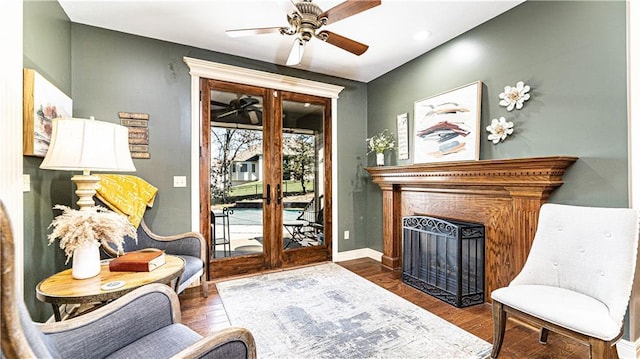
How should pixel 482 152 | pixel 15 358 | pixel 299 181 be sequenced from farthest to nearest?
pixel 299 181 < pixel 482 152 < pixel 15 358

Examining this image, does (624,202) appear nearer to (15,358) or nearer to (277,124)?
(15,358)

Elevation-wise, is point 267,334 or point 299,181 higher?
point 299,181

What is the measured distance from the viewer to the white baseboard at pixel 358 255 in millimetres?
4004

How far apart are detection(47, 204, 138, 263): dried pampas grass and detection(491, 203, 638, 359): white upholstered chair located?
2389 mm

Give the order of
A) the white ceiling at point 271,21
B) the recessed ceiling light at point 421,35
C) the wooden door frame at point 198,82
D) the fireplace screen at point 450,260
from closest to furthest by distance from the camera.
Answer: the white ceiling at point 271,21
the fireplace screen at point 450,260
the recessed ceiling light at point 421,35
the wooden door frame at point 198,82

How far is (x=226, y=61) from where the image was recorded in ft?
11.0

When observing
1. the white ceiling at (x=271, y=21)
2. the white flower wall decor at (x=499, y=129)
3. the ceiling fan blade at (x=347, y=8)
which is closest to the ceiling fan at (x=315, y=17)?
the ceiling fan blade at (x=347, y=8)

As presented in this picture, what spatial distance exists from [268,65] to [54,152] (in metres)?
2.52

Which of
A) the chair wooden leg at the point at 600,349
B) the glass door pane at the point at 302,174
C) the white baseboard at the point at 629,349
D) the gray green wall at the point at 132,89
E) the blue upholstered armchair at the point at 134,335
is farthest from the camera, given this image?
the glass door pane at the point at 302,174

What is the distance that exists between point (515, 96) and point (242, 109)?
284 cm

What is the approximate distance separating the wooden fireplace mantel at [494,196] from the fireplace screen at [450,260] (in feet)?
0.32

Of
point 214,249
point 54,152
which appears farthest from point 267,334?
point 54,152

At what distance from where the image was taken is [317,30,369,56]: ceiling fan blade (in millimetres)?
2171

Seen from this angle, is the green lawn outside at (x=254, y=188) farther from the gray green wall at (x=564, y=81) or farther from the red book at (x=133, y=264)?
the gray green wall at (x=564, y=81)
